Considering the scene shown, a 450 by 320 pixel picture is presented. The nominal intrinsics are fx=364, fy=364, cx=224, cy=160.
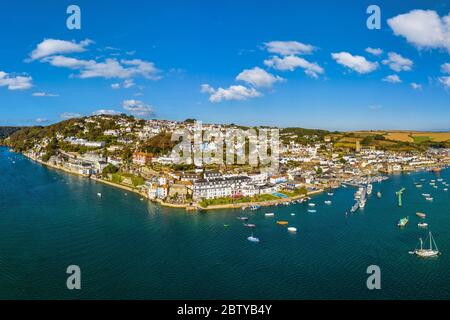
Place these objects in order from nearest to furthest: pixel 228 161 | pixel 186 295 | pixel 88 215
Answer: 1. pixel 186 295
2. pixel 88 215
3. pixel 228 161

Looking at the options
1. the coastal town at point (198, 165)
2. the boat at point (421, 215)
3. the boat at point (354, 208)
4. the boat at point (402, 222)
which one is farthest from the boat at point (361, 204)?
the coastal town at point (198, 165)

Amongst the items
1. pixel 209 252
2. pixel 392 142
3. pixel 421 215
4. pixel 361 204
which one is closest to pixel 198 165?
pixel 361 204

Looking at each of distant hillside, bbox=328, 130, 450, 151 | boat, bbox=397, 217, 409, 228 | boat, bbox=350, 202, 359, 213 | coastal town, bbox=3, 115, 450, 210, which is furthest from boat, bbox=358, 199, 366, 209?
distant hillside, bbox=328, 130, 450, 151

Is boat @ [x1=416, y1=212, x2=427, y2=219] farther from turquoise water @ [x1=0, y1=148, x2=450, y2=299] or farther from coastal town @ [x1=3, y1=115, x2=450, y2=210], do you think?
coastal town @ [x1=3, y1=115, x2=450, y2=210]
